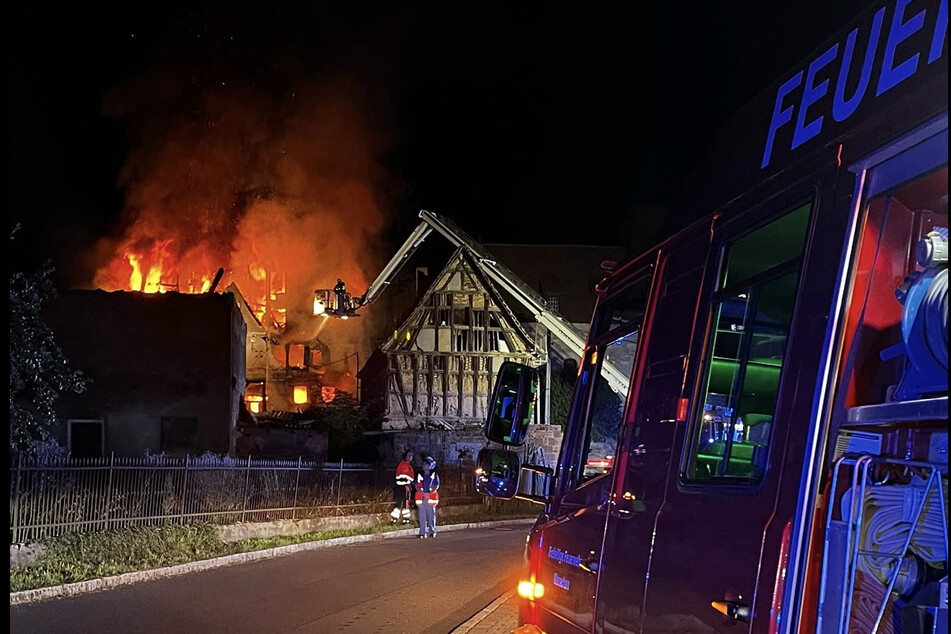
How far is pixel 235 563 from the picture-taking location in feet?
49.0

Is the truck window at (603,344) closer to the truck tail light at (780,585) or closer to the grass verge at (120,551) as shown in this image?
the truck tail light at (780,585)

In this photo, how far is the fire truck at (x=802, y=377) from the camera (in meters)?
2.10

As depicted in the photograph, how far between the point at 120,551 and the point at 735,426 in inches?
454

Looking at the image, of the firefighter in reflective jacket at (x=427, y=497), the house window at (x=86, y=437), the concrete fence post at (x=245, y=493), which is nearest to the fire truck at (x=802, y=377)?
the concrete fence post at (x=245, y=493)

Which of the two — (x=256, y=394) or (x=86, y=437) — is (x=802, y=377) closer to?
(x=86, y=437)

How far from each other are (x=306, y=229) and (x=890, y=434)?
50578mm

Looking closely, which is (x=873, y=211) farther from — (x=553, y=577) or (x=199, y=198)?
(x=199, y=198)

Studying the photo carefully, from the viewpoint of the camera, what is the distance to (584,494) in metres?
4.15

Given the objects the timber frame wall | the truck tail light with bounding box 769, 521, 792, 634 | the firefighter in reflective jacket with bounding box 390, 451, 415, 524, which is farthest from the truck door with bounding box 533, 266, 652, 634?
the timber frame wall

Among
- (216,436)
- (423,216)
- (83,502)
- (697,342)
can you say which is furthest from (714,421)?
(423,216)


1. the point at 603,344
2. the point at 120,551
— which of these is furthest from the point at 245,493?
the point at 603,344

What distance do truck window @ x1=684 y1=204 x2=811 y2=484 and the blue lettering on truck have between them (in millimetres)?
275

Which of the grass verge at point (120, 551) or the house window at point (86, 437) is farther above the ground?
the house window at point (86, 437)

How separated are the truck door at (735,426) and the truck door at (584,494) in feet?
2.22
